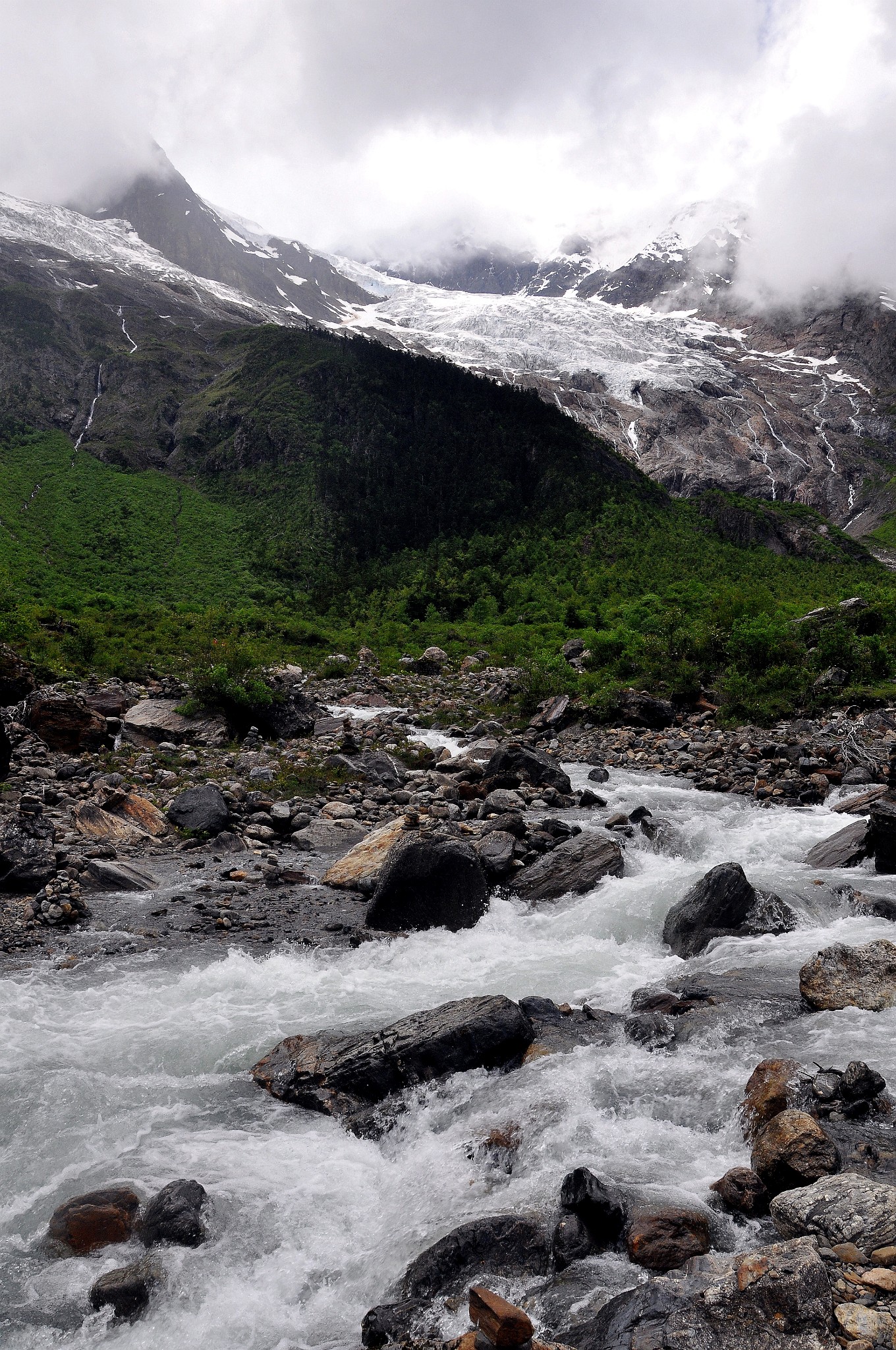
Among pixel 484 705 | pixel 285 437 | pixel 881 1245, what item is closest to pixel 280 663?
pixel 484 705

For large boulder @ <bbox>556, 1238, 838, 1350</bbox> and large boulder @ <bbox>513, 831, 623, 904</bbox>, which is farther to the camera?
large boulder @ <bbox>513, 831, 623, 904</bbox>

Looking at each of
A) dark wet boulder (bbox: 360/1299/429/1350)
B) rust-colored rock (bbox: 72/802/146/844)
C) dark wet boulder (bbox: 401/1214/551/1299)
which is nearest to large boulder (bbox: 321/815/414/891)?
rust-colored rock (bbox: 72/802/146/844)

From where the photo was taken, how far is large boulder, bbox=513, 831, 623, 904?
41.3 feet

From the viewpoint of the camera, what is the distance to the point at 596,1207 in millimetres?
5332

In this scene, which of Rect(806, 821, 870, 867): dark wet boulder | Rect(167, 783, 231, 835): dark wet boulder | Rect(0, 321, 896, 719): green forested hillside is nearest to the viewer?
Rect(806, 821, 870, 867): dark wet boulder

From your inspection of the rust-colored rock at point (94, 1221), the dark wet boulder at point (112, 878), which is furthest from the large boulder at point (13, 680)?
the rust-colored rock at point (94, 1221)

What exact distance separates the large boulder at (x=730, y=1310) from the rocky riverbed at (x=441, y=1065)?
0.06 ft

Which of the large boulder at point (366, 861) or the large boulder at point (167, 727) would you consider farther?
the large boulder at point (167, 727)

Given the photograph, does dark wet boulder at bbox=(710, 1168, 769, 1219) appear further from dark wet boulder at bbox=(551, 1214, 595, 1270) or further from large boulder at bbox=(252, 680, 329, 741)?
large boulder at bbox=(252, 680, 329, 741)

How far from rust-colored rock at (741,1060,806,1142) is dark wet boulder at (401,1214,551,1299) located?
2164 mm

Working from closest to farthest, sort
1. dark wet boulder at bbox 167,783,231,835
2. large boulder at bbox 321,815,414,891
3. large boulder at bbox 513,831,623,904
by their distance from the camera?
large boulder at bbox 513,831,623,904 < large boulder at bbox 321,815,414,891 < dark wet boulder at bbox 167,783,231,835

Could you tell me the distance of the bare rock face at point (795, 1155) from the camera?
5.25m

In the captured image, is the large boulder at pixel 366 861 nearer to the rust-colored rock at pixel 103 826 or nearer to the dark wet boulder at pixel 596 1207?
the rust-colored rock at pixel 103 826

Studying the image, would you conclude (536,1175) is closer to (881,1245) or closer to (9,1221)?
(881,1245)
